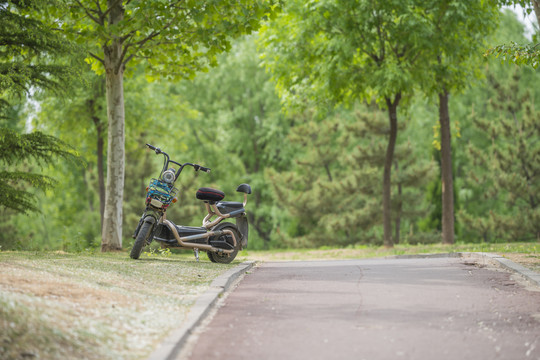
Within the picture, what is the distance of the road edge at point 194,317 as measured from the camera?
5.36m

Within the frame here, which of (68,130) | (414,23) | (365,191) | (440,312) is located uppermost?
(414,23)

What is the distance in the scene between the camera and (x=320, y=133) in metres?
38.8

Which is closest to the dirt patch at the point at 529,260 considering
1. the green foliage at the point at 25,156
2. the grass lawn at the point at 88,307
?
the grass lawn at the point at 88,307

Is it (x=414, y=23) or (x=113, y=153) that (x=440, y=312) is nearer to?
(x=113, y=153)

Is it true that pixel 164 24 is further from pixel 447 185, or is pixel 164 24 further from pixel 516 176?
pixel 516 176

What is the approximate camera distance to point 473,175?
37.7 metres

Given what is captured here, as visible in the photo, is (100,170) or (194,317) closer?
(194,317)

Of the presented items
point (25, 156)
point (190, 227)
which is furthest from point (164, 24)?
point (190, 227)

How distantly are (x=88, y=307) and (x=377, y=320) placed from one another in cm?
284

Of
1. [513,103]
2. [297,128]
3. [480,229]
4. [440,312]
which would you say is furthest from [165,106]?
[440,312]

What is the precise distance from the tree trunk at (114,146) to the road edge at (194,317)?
5395 mm

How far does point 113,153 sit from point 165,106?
14.1m

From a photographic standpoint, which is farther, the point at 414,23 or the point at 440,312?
the point at 414,23

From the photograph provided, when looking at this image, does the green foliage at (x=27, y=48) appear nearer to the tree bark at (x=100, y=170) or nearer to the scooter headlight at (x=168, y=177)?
the scooter headlight at (x=168, y=177)
